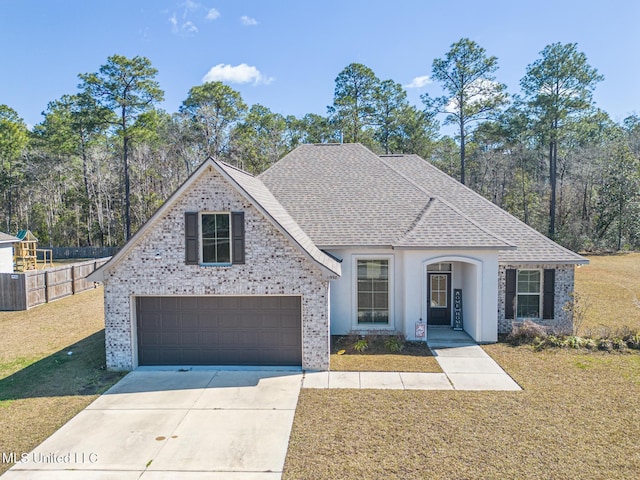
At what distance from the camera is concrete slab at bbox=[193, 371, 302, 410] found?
8755 millimetres

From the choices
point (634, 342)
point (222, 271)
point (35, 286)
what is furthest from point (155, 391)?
point (634, 342)

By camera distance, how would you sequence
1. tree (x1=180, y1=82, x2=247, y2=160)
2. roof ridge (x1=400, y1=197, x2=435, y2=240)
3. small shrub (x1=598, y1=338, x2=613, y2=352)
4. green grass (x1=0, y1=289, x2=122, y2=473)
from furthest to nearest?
tree (x1=180, y1=82, x2=247, y2=160), roof ridge (x1=400, y1=197, x2=435, y2=240), small shrub (x1=598, y1=338, x2=613, y2=352), green grass (x1=0, y1=289, x2=122, y2=473)

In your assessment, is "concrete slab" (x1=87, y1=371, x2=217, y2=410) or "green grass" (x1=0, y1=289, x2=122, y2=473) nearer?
"green grass" (x1=0, y1=289, x2=122, y2=473)

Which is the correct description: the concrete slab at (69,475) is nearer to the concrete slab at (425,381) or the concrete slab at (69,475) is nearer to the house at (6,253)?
the concrete slab at (425,381)

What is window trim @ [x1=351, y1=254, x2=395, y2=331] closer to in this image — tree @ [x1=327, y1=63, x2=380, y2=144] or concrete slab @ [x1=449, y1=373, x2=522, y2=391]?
concrete slab @ [x1=449, y1=373, x2=522, y2=391]

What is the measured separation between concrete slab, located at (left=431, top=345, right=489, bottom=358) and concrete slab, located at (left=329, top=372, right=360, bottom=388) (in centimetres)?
298

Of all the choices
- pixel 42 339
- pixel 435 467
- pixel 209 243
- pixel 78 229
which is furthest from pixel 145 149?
pixel 435 467

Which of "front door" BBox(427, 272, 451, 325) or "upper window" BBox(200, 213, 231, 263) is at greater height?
"upper window" BBox(200, 213, 231, 263)

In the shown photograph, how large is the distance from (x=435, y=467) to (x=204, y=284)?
697cm

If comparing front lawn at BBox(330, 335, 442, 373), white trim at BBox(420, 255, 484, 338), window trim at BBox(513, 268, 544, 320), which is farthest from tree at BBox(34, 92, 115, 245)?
window trim at BBox(513, 268, 544, 320)

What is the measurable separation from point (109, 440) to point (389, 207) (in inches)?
436

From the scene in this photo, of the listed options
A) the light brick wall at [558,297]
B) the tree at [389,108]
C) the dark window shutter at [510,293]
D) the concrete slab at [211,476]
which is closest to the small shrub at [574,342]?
the light brick wall at [558,297]

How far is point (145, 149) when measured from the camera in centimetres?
4625

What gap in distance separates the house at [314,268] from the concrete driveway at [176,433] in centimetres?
117
